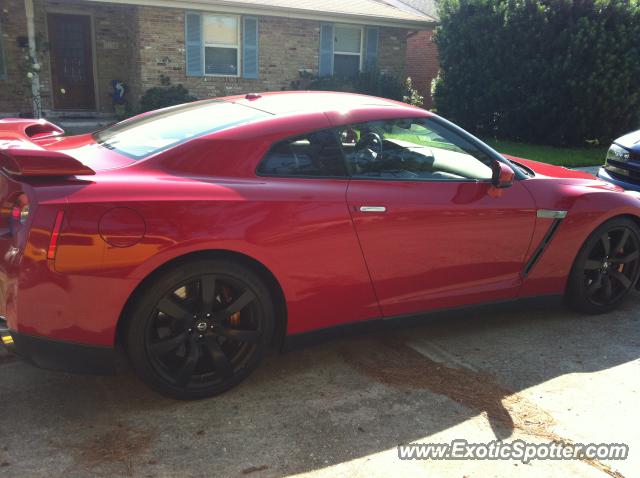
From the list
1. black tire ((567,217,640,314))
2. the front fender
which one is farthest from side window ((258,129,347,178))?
black tire ((567,217,640,314))

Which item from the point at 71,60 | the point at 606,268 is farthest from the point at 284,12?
the point at 606,268

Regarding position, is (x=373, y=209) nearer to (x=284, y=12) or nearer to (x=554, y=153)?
(x=554, y=153)

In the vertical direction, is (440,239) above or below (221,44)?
below

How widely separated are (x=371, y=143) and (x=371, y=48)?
1456 centimetres

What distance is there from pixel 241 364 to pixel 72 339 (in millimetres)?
845

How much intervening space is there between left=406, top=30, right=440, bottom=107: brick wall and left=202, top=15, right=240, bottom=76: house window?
8068 millimetres

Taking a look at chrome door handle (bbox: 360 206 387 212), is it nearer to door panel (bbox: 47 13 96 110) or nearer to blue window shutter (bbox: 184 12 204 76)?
blue window shutter (bbox: 184 12 204 76)

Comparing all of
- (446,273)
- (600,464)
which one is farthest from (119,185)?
(600,464)

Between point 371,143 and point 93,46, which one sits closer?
point 371,143

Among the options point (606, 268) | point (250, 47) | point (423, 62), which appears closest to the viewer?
point (606, 268)

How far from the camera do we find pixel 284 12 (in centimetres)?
1514

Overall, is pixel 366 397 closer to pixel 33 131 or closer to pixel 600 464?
pixel 600 464

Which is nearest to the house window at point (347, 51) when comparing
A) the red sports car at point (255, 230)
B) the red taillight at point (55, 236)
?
the red sports car at point (255, 230)

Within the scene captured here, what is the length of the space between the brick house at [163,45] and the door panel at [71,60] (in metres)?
0.02
